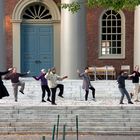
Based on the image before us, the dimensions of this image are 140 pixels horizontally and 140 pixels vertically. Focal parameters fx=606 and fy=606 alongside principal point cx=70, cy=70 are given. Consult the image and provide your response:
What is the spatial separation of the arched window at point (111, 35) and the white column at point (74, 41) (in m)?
6.09

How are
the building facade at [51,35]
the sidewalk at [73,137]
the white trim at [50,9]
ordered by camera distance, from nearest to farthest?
the sidewalk at [73,137], the white trim at [50,9], the building facade at [51,35]

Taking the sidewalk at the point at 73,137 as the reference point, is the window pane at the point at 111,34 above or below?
above

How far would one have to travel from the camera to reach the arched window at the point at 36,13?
109 ft

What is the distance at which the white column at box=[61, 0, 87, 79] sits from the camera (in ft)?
90.4

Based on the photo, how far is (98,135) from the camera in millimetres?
19141

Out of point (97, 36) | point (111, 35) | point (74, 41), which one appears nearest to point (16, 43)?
point (97, 36)

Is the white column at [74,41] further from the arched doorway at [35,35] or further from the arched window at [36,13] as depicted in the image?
the arched window at [36,13]

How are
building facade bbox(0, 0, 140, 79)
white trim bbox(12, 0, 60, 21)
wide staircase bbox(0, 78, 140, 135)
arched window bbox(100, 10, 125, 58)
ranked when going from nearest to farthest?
wide staircase bbox(0, 78, 140, 135) → white trim bbox(12, 0, 60, 21) → building facade bbox(0, 0, 140, 79) → arched window bbox(100, 10, 125, 58)

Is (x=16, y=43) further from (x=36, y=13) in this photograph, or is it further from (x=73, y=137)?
(x=73, y=137)

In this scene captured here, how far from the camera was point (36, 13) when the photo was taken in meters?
33.4

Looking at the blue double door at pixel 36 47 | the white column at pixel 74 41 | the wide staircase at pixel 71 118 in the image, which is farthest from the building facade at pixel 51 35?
the wide staircase at pixel 71 118

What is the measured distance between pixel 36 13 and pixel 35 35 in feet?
4.00

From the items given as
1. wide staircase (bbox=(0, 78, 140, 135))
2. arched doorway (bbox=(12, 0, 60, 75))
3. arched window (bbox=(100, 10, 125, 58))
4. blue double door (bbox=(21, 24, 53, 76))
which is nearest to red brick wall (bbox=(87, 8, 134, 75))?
arched window (bbox=(100, 10, 125, 58))

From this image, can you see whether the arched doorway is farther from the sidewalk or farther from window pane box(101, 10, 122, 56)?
the sidewalk
